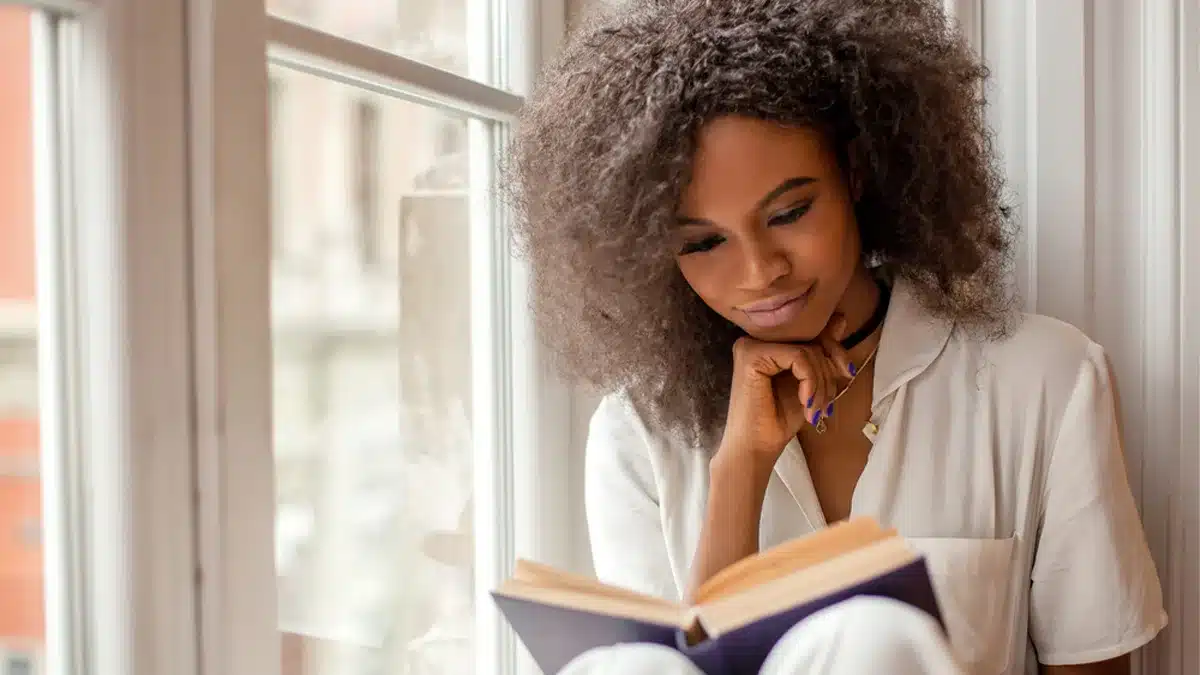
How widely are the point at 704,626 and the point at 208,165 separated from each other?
49 cm

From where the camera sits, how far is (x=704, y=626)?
730 mm

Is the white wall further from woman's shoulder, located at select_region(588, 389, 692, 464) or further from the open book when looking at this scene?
the open book

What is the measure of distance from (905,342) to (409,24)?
61cm

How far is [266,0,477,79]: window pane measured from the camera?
981 millimetres

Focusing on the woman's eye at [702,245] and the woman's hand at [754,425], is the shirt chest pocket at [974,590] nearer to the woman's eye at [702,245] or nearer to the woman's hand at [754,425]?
the woman's hand at [754,425]

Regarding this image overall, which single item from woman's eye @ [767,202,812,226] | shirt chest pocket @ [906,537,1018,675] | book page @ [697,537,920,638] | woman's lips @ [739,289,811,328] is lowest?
shirt chest pocket @ [906,537,1018,675]

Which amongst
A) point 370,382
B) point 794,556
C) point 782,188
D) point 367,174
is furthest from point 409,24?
point 794,556

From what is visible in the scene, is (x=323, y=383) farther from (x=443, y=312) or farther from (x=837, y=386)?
(x=837, y=386)

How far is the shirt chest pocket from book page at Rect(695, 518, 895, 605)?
0.28 meters

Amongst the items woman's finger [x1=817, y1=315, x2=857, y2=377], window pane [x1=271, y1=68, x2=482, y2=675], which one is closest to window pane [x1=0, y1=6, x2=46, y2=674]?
window pane [x1=271, y1=68, x2=482, y2=675]

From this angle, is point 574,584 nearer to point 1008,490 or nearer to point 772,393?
point 772,393

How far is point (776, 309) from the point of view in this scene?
93 centimetres

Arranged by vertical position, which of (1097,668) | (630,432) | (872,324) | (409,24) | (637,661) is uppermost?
(409,24)

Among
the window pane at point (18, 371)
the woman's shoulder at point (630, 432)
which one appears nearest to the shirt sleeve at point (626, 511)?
the woman's shoulder at point (630, 432)
